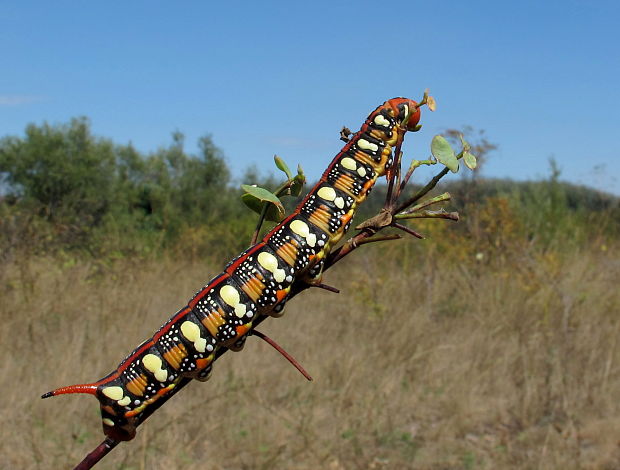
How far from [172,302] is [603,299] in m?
3.53

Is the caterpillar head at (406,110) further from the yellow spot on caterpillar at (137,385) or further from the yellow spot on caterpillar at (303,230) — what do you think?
the yellow spot on caterpillar at (137,385)

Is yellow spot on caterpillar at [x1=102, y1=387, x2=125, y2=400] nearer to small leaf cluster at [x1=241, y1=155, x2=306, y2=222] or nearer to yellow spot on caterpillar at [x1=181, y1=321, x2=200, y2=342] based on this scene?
yellow spot on caterpillar at [x1=181, y1=321, x2=200, y2=342]

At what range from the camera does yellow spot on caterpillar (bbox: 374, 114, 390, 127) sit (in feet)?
3.53

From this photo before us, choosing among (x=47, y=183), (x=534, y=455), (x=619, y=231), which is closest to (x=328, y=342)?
(x=534, y=455)

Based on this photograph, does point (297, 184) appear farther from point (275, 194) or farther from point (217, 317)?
point (217, 317)

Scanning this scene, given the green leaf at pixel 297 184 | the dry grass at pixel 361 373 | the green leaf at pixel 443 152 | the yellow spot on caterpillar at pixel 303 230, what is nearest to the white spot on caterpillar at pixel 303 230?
the yellow spot on caterpillar at pixel 303 230

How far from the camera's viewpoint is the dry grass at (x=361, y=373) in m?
3.34

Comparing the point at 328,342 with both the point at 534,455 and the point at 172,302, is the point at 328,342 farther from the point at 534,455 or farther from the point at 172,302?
the point at 534,455

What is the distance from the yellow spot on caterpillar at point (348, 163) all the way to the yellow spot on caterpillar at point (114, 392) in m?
0.49

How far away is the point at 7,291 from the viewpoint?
15.8 feet

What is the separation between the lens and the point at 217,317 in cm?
86

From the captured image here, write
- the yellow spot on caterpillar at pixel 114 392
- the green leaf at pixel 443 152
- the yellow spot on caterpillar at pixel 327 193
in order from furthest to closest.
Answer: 1. the yellow spot on caterpillar at pixel 327 193
2. the yellow spot on caterpillar at pixel 114 392
3. the green leaf at pixel 443 152

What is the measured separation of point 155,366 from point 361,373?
11.3 ft

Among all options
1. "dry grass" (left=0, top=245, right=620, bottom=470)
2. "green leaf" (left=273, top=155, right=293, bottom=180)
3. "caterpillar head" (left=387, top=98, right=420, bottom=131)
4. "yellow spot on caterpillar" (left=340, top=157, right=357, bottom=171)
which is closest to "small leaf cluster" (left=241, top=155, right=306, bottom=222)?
"green leaf" (left=273, top=155, right=293, bottom=180)
